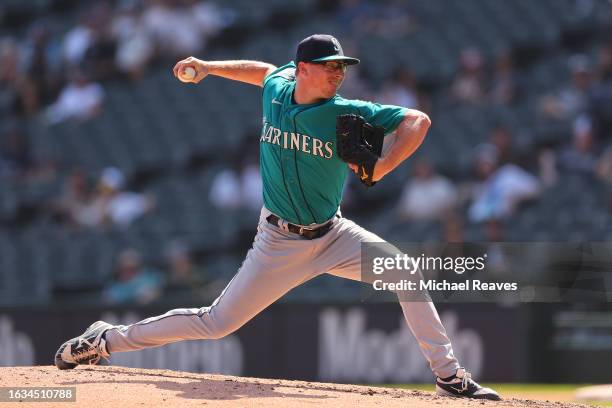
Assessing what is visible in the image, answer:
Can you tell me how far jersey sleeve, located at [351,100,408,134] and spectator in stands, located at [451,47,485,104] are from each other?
7.70 meters

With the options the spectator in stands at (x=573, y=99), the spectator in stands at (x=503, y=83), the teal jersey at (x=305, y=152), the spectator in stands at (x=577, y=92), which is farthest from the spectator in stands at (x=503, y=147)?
the teal jersey at (x=305, y=152)

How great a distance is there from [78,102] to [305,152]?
9.70 metres

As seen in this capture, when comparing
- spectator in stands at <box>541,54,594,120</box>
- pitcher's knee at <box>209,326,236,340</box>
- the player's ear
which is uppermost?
Result: spectator in stands at <box>541,54,594,120</box>

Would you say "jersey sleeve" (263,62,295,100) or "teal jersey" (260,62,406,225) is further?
"jersey sleeve" (263,62,295,100)

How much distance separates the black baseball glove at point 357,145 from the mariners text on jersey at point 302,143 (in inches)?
10.3

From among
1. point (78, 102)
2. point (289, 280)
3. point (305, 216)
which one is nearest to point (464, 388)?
point (289, 280)

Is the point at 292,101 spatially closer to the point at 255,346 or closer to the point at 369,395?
the point at 369,395

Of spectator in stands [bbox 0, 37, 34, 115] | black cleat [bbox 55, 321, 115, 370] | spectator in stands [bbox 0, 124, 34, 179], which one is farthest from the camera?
spectator in stands [bbox 0, 37, 34, 115]

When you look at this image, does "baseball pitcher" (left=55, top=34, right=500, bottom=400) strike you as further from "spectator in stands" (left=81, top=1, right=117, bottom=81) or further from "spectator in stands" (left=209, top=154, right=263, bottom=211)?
"spectator in stands" (left=81, top=1, right=117, bottom=81)

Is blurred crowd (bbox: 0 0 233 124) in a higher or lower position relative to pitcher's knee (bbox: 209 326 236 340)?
higher

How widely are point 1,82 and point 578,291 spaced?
354 inches

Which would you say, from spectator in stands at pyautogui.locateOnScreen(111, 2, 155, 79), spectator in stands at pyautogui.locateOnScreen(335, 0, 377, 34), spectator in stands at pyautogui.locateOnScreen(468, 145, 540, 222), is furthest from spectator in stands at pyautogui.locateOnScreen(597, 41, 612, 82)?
spectator in stands at pyautogui.locateOnScreen(111, 2, 155, 79)

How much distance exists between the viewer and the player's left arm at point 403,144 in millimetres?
5680

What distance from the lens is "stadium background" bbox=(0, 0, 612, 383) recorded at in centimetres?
1077
